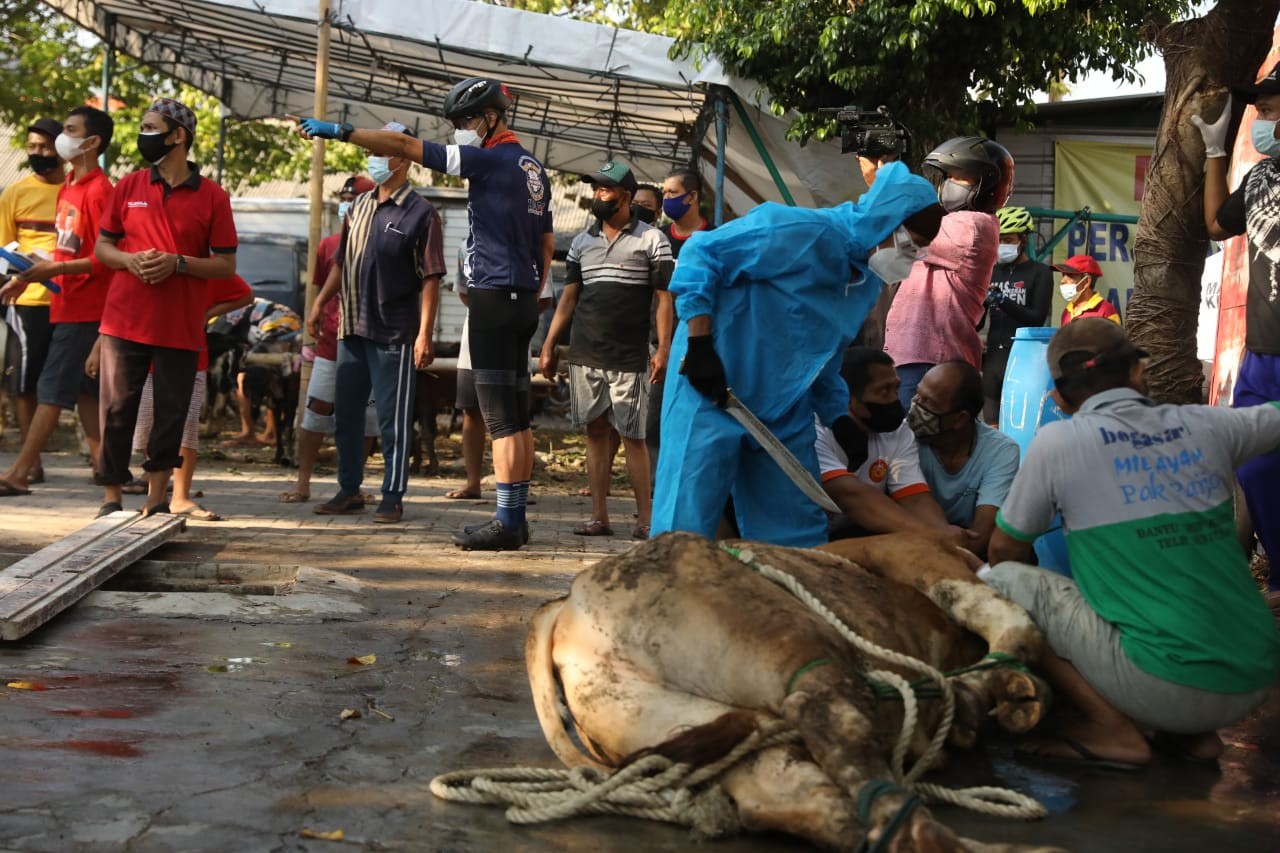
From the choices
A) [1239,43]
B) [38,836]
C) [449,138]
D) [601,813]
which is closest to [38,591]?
[38,836]

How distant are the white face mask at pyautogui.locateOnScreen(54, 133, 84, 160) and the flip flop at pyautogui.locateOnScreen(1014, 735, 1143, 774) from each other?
681 centimetres

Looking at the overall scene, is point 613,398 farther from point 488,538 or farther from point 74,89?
point 74,89

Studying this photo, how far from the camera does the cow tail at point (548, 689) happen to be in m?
3.39

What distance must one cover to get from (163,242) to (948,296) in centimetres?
393

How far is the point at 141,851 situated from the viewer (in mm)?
2744

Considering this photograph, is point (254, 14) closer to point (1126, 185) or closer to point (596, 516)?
point (596, 516)

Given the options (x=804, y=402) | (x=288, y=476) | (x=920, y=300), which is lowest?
(x=288, y=476)

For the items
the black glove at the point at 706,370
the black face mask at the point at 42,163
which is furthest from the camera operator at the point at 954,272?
the black face mask at the point at 42,163

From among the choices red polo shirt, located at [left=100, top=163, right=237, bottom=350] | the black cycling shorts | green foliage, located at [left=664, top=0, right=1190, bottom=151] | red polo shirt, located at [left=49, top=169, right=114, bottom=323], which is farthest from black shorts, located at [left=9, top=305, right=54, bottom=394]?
green foliage, located at [left=664, top=0, right=1190, bottom=151]

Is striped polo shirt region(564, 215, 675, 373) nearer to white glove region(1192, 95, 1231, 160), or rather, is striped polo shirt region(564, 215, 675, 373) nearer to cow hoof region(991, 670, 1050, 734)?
Answer: white glove region(1192, 95, 1231, 160)

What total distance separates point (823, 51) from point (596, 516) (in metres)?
5.11

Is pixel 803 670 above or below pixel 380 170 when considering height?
below

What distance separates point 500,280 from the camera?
7227mm

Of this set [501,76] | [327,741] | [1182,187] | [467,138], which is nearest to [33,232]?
[467,138]
